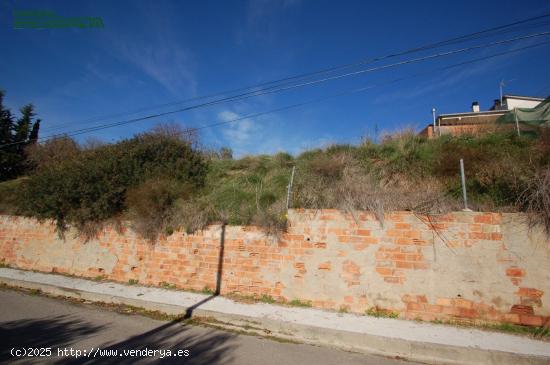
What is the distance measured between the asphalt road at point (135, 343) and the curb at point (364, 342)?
24cm

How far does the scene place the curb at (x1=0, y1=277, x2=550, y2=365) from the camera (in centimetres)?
413

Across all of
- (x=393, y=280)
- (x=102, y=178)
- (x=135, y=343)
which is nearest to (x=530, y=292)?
(x=393, y=280)

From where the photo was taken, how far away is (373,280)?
18.9ft

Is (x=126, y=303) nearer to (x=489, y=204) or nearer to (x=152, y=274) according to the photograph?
(x=152, y=274)

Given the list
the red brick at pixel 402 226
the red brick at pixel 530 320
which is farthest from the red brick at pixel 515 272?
the red brick at pixel 402 226

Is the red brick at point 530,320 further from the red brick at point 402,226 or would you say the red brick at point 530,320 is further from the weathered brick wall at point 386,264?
the red brick at point 402,226

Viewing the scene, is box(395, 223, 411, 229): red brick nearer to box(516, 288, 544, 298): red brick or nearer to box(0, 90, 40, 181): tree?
box(516, 288, 544, 298): red brick

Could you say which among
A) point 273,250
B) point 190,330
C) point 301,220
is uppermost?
point 301,220

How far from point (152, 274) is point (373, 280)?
5660mm

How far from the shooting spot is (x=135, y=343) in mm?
4641

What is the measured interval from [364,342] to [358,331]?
0.64ft

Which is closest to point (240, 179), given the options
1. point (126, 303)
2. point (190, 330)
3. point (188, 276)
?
point (188, 276)

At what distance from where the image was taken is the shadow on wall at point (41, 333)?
176 inches

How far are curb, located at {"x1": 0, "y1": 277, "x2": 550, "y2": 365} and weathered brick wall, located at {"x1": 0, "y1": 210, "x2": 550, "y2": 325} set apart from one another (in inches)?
42.4
